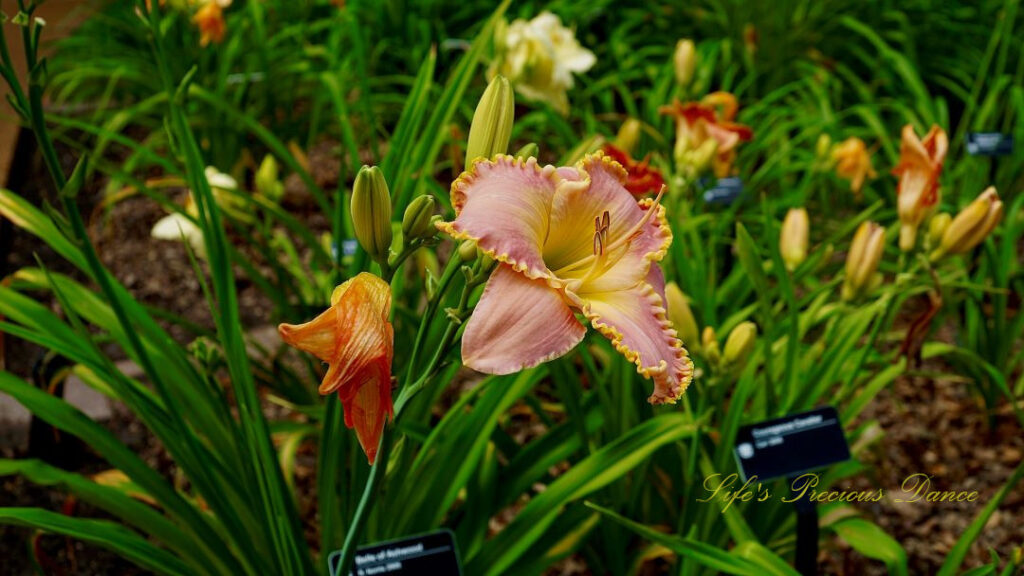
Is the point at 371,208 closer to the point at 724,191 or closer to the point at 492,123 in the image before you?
the point at 492,123

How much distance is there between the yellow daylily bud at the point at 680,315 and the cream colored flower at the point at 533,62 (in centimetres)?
63

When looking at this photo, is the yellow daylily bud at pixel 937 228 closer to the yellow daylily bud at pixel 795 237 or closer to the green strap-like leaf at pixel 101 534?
the yellow daylily bud at pixel 795 237

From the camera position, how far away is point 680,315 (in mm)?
1093

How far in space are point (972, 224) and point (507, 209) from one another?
0.83m

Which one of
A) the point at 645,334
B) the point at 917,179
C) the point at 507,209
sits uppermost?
the point at 507,209

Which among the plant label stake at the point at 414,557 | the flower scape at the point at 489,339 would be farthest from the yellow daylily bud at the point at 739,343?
the plant label stake at the point at 414,557

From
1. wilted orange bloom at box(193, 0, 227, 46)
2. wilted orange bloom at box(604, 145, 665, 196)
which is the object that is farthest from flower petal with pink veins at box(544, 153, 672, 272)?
wilted orange bloom at box(193, 0, 227, 46)

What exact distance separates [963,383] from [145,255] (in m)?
1.94

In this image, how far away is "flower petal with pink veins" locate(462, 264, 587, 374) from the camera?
59 cm

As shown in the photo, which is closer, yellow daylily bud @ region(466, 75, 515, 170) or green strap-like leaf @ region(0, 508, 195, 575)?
yellow daylily bud @ region(466, 75, 515, 170)

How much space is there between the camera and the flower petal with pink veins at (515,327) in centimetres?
59

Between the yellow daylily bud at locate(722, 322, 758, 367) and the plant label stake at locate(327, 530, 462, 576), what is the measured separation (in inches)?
16.9

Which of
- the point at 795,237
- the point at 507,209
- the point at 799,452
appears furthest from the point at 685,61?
the point at 507,209

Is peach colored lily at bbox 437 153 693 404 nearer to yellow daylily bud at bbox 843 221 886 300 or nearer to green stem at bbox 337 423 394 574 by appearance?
green stem at bbox 337 423 394 574
